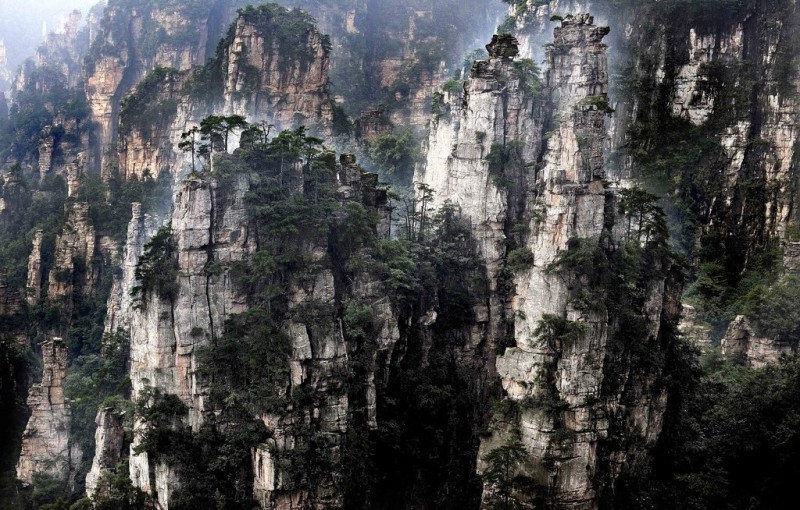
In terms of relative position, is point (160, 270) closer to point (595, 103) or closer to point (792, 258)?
point (595, 103)

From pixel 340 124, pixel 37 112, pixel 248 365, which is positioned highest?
pixel 37 112

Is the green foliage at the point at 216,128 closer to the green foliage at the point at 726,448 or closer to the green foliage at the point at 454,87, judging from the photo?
the green foliage at the point at 454,87

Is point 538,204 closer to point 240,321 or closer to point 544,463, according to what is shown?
point 544,463

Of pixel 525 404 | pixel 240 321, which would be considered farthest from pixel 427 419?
pixel 240 321

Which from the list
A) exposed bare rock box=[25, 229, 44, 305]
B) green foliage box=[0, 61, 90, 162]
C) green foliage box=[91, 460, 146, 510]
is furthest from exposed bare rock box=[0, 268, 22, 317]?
green foliage box=[0, 61, 90, 162]

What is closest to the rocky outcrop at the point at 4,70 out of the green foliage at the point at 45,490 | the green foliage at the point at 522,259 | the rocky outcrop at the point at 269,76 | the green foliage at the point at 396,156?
the rocky outcrop at the point at 269,76

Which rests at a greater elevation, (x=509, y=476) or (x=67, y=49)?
(x=67, y=49)

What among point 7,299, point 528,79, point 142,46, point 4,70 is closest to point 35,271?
point 7,299
